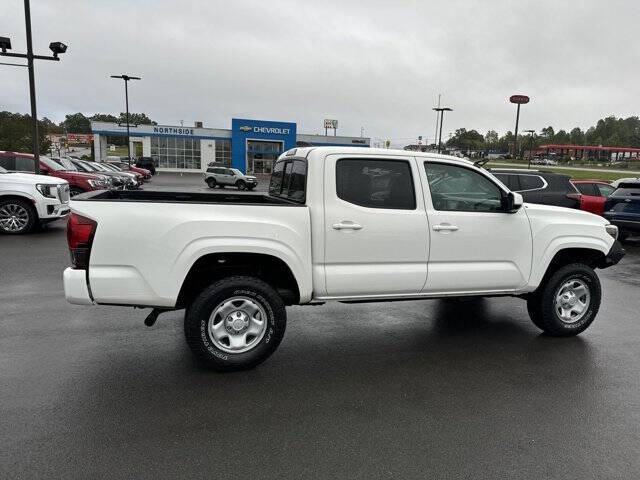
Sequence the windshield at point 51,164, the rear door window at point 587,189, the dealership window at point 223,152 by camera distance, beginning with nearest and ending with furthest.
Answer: the rear door window at point 587,189, the windshield at point 51,164, the dealership window at point 223,152

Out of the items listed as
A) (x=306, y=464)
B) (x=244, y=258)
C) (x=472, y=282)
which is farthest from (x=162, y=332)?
(x=472, y=282)

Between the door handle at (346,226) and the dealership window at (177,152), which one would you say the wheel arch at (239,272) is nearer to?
the door handle at (346,226)

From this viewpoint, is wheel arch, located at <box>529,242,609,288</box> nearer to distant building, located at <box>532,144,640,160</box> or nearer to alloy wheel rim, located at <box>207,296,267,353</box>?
alloy wheel rim, located at <box>207,296,267,353</box>

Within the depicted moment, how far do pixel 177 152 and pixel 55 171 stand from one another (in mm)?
44065

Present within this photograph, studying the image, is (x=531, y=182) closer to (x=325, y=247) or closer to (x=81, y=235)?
(x=325, y=247)

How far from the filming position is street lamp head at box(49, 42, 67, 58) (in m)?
14.2

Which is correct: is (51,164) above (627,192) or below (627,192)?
above

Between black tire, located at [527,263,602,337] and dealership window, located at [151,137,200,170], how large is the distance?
189ft

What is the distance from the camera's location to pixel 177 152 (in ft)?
191

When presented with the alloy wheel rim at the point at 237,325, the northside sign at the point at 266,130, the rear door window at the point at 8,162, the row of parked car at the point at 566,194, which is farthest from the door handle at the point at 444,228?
the northside sign at the point at 266,130

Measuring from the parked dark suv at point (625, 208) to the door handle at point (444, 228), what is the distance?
8.94 metres

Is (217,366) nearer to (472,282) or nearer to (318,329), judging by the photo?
(318,329)

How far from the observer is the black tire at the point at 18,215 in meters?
10.6

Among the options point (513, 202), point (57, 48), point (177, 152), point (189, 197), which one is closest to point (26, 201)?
point (57, 48)
